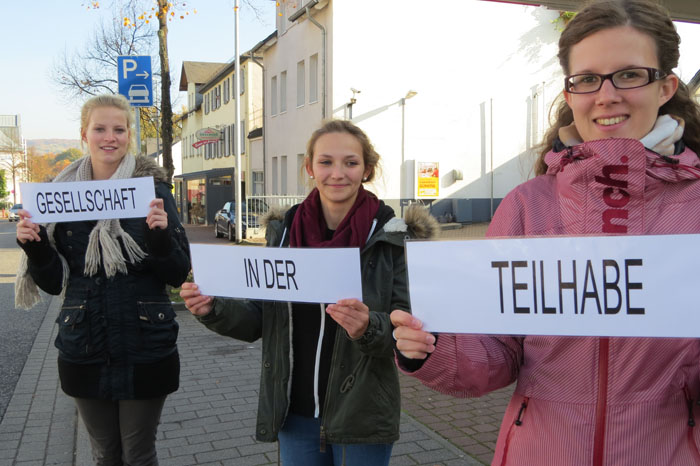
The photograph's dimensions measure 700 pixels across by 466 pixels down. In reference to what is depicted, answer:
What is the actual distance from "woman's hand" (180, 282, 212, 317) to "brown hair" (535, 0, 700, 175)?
Answer: 1.58m

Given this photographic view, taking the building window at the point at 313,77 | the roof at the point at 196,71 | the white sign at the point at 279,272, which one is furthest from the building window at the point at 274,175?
the white sign at the point at 279,272

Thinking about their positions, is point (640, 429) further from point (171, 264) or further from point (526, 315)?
point (171, 264)

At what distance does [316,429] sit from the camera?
8.27ft

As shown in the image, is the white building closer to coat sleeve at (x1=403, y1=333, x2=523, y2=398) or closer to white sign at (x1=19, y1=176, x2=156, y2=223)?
white sign at (x1=19, y1=176, x2=156, y2=223)

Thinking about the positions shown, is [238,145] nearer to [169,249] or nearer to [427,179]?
[427,179]

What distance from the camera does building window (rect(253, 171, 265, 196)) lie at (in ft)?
108

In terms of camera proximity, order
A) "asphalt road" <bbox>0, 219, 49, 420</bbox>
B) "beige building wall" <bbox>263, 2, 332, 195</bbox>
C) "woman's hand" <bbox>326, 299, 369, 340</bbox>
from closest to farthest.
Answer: "woman's hand" <bbox>326, 299, 369, 340</bbox>
"asphalt road" <bbox>0, 219, 49, 420</bbox>
"beige building wall" <bbox>263, 2, 332, 195</bbox>

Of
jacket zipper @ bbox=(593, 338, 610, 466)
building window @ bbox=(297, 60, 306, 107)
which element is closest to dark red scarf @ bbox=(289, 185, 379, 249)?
jacket zipper @ bbox=(593, 338, 610, 466)

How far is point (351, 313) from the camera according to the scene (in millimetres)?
2098

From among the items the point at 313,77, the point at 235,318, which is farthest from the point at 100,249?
the point at 313,77

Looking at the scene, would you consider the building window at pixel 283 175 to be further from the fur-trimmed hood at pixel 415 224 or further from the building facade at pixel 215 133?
the fur-trimmed hood at pixel 415 224

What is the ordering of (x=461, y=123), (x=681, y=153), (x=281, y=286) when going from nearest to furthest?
(x=681, y=153), (x=281, y=286), (x=461, y=123)

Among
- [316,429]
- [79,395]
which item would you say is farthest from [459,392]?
[79,395]

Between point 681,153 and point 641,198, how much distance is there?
0.64 ft
